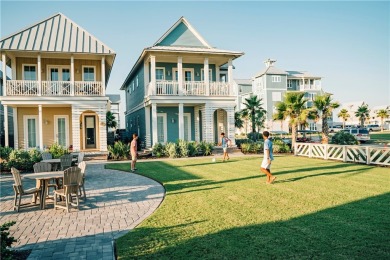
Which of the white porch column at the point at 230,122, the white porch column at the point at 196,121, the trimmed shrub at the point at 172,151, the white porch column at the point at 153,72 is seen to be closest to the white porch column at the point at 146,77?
the white porch column at the point at 153,72

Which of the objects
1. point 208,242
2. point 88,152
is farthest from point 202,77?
point 208,242

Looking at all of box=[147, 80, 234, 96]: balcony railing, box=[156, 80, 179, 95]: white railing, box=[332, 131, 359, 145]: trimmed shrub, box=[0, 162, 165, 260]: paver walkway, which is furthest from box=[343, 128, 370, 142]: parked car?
box=[0, 162, 165, 260]: paver walkway

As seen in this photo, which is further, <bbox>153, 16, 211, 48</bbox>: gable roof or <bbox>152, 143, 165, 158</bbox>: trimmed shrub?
<bbox>153, 16, 211, 48</bbox>: gable roof

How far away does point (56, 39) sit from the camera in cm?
1911

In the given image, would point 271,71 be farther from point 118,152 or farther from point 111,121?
point 118,152

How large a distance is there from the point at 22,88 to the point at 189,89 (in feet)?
37.9

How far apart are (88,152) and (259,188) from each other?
13.7m

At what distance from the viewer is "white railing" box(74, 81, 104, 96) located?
19.8 m

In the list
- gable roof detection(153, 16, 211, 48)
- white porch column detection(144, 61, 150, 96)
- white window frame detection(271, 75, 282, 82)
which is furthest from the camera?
white window frame detection(271, 75, 282, 82)

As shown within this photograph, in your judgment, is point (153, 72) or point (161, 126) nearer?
point (153, 72)

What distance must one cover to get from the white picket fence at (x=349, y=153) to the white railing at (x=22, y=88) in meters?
18.6

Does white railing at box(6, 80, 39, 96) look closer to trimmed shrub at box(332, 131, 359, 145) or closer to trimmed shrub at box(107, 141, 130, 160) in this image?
trimmed shrub at box(107, 141, 130, 160)

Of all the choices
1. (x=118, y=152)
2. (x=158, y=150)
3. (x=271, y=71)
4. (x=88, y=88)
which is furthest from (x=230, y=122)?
(x=271, y=71)

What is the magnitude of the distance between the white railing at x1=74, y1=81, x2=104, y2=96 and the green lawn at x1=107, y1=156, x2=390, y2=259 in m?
11.9
